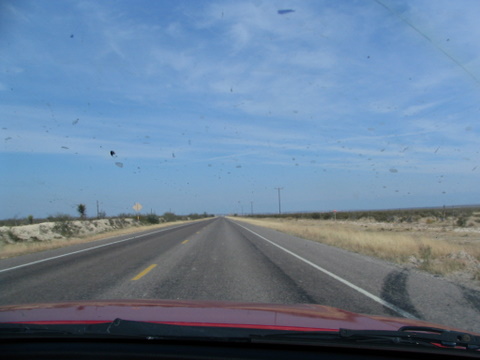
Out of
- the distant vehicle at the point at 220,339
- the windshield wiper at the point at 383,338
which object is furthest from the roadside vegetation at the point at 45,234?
the windshield wiper at the point at 383,338

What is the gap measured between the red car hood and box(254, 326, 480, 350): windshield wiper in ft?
0.70

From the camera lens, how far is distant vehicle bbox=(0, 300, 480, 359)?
3.03 metres

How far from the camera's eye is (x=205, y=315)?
152 inches

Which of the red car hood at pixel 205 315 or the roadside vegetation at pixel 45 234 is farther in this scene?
the roadside vegetation at pixel 45 234

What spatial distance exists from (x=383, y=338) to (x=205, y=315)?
1618mm

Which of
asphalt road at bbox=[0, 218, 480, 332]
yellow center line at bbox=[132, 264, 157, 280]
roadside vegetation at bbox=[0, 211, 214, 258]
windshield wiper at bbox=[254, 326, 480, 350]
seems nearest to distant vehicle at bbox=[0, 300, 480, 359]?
windshield wiper at bbox=[254, 326, 480, 350]

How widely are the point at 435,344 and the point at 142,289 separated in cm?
590

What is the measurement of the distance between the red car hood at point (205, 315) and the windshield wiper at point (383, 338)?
0.21m

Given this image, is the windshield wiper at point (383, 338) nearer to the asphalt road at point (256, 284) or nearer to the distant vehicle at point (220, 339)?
the distant vehicle at point (220, 339)

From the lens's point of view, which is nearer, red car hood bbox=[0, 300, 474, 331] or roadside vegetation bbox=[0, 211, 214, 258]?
red car hood bbox=[0, 300, 474, 331]

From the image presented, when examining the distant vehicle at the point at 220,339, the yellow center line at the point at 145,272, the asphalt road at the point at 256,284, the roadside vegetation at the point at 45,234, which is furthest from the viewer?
the roadside vegetation at the point at 45,234

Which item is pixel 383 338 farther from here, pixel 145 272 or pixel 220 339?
pixel 145 272

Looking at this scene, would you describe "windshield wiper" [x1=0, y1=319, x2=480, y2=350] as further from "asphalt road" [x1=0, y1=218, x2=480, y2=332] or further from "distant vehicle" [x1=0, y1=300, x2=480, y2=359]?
"asphalt road" [x1=0, y1=218, x2=480, y2=332]

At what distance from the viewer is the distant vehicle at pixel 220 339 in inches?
119
